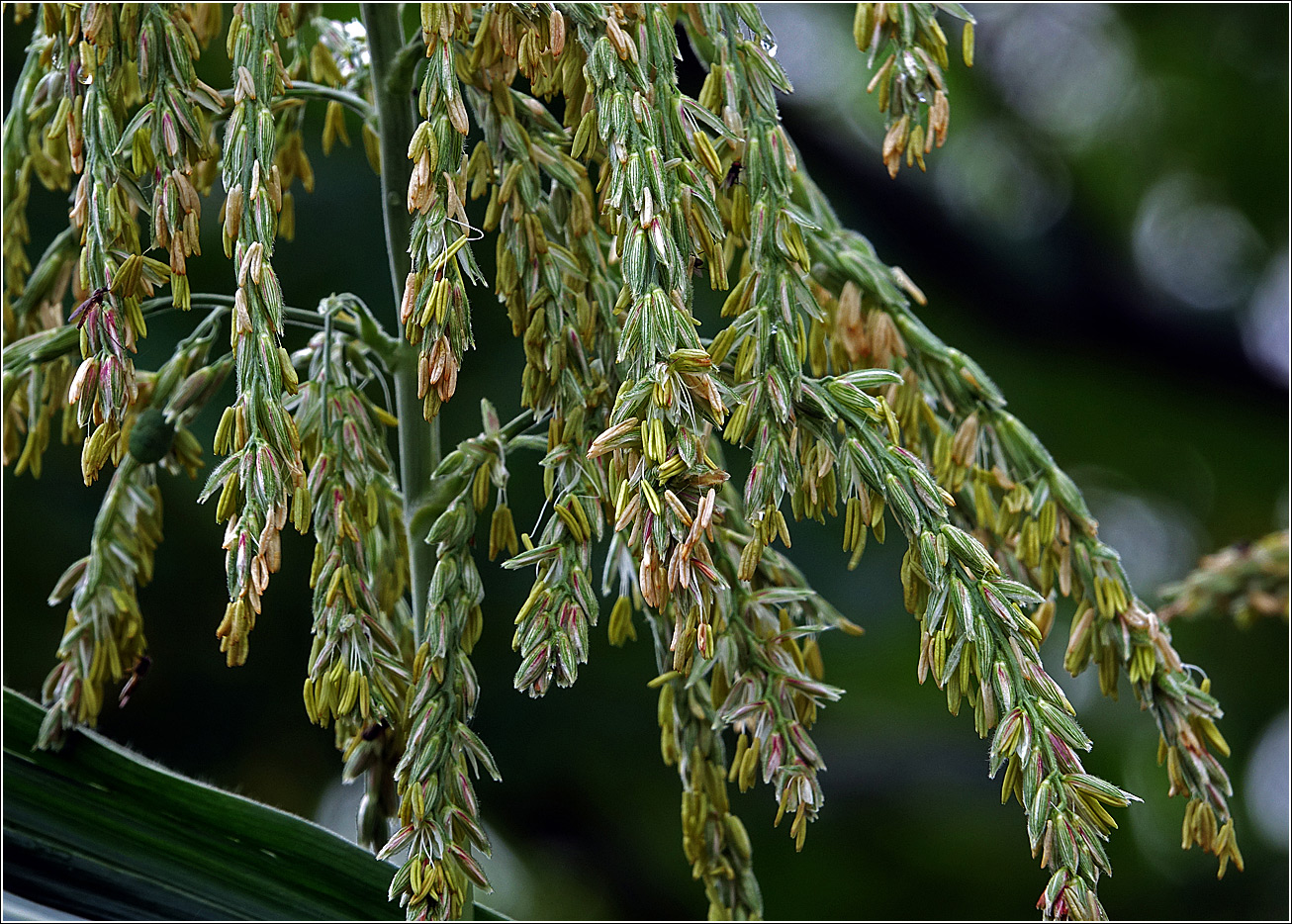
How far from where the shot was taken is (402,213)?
691 millimetres

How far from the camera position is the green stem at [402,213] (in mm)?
682

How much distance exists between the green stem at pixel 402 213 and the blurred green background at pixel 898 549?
90 centimetres

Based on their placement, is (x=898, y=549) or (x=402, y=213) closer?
(x=402, y=213)

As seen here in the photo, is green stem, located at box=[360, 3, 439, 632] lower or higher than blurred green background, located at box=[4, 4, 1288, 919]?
higher

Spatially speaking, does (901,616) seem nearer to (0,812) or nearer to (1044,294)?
(1044,294)

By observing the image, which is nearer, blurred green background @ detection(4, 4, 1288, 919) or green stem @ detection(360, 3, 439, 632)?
green stem @ detection(360, 3, 439, 632)

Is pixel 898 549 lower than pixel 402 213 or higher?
lower

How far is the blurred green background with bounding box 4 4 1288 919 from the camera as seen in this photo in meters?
1.71

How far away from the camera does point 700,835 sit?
71 centimetres

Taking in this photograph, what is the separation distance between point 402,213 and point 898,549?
57.1 inches

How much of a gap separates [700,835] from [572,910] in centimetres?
167

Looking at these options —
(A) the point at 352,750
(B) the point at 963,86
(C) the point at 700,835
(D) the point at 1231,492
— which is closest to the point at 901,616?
(D) the point at 1231,492

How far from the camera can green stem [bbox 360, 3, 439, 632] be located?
68cm

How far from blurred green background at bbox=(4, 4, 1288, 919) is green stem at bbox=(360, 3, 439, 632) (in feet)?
2.96
